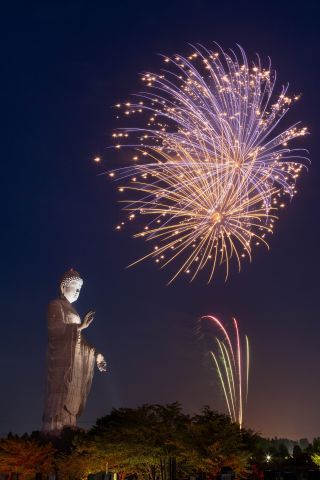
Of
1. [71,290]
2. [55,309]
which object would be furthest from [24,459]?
[71,290]

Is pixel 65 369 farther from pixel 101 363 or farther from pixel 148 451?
pixel 148 451

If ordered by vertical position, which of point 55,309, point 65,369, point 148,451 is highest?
point 55,309

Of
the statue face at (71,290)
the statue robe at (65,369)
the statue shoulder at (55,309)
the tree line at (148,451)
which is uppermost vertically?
the statue face at (71,290)

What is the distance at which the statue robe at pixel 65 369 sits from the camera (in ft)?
142

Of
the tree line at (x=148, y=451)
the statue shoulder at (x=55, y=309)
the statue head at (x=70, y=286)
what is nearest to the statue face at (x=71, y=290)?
the statue head at (x=70, y=286)

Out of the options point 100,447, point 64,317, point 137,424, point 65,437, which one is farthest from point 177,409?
point 64,317

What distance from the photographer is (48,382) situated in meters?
44.2

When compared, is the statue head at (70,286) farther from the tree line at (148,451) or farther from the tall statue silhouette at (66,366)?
the tree line at (148,451)

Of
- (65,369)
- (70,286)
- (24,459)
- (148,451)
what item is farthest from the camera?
(70,286)

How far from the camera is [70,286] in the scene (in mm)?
47406

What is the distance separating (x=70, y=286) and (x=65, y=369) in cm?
680

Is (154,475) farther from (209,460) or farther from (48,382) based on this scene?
(48,382)

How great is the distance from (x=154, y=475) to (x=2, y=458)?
923 cm

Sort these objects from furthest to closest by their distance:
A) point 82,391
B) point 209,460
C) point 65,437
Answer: point 82,391 → point 65,437 → point 209,460
